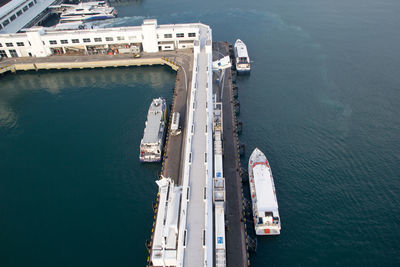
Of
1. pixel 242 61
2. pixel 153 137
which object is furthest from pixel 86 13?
pixel 153 137

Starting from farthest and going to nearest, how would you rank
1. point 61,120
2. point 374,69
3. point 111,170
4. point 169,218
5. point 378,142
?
point 374,69
point 61,120
point 378,142
point 111,170
point 169,218

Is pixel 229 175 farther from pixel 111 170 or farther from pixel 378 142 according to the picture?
pixel 378 142

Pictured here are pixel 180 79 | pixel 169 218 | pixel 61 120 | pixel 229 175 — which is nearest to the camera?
pixel 169 218

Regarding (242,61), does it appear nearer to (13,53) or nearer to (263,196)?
(263,196)

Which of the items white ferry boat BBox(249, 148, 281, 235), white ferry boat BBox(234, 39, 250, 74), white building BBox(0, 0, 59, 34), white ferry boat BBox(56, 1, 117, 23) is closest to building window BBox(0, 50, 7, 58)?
white building BBox(0, 0, 59, 34)

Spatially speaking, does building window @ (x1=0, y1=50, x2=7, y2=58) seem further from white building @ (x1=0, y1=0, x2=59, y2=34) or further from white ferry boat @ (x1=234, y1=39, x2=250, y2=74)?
white ferry boat @ (x1=234, y1=39, x2=250, y2=74)

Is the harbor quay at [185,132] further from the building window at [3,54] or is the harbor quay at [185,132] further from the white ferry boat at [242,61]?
the white ferry boat at [242,61]

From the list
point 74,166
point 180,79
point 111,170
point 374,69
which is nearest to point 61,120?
point 74,166
